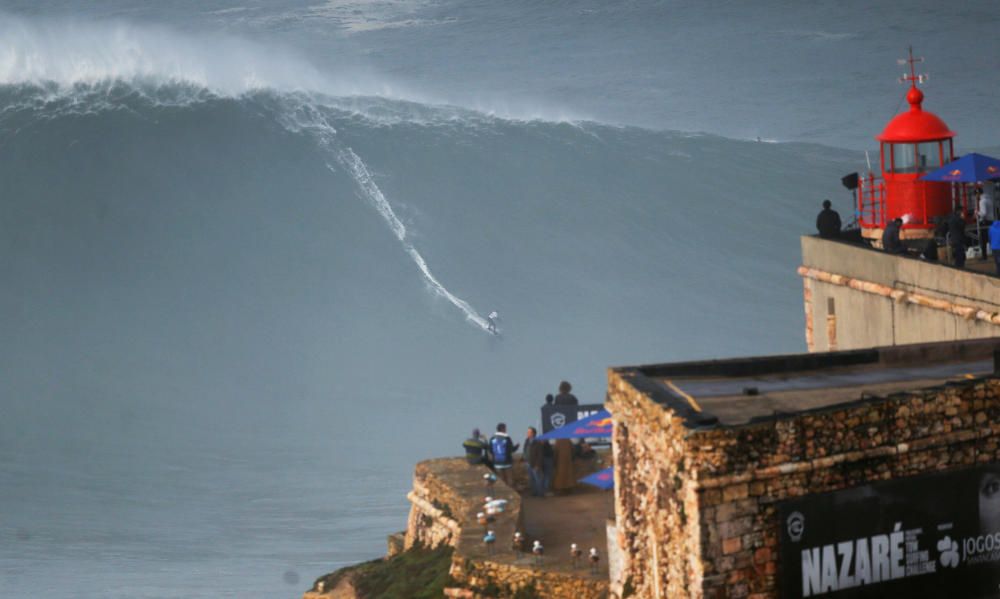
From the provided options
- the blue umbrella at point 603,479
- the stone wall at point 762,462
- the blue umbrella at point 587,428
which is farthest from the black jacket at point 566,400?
the stone wall at point 762,462

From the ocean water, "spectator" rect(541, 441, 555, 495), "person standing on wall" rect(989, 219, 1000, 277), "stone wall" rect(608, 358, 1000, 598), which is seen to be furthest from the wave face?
"stone wall" rect(608, 358, 1000, 598)

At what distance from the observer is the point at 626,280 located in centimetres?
4891

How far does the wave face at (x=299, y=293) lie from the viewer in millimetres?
33469

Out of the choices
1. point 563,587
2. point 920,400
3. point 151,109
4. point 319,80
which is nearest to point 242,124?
point 151,109

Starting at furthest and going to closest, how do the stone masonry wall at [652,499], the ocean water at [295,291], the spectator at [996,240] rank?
the ocean water at [295,291]
the spectator at [996,240]
the stone masonry wall at [652,499]

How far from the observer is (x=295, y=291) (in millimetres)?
48312

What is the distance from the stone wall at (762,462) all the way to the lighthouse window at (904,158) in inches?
474

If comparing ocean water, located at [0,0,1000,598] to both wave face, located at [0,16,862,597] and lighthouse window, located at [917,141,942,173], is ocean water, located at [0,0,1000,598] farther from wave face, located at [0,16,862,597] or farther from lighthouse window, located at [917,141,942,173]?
lighthouse window, located at [917,141,942,173]

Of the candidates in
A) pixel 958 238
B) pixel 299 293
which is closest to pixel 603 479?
pixel 958 238

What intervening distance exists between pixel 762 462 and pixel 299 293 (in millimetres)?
37718

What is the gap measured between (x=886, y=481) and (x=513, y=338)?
32.2m

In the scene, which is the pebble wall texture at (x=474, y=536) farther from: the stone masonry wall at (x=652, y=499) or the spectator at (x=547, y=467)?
the stone masonry wall at (x=652, y=499)

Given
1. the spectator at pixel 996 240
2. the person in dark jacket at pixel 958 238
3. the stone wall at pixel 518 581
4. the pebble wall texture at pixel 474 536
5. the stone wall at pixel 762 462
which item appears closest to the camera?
the stone wall at pixel 762 462

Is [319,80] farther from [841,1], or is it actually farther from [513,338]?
[513,338]
